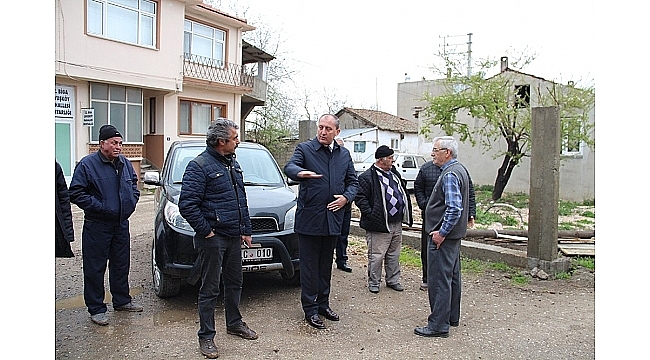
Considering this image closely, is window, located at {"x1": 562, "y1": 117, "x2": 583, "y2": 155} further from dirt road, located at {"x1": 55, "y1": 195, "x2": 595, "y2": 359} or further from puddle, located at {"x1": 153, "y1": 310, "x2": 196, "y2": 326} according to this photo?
puddle, located at {"x1": 153, "y1": 310, "x2": 196, "y2": 326}

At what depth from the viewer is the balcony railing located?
21.1 m

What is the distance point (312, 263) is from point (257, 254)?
0.72 meters

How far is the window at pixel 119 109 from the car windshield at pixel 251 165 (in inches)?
481

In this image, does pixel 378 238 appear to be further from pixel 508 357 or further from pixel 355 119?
pixel 355 119

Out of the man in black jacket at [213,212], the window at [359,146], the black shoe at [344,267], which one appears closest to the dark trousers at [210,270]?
the man in black jacket at [213,212]

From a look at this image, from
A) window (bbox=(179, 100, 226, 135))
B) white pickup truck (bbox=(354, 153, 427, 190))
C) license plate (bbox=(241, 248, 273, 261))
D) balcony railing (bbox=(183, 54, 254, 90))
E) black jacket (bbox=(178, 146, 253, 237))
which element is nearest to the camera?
black jacket (bbox=(178, 146, 253, 237))

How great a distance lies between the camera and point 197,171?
437cm

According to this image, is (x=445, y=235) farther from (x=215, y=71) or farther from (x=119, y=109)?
(x=215, y=71)

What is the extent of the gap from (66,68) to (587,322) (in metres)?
16.2

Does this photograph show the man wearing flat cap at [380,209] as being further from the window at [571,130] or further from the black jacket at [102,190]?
the window at [571,130]

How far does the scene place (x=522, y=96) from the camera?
2012 centimetres

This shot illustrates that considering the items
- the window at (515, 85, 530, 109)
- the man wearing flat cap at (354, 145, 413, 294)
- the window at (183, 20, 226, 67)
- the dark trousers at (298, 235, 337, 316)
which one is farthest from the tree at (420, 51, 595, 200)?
the dark trousers at (298, 235, 337, 316)

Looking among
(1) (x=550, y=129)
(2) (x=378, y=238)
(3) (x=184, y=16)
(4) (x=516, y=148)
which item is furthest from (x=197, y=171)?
(3) (x=184, y=16)

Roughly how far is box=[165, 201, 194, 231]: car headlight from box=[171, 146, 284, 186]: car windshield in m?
0.84
